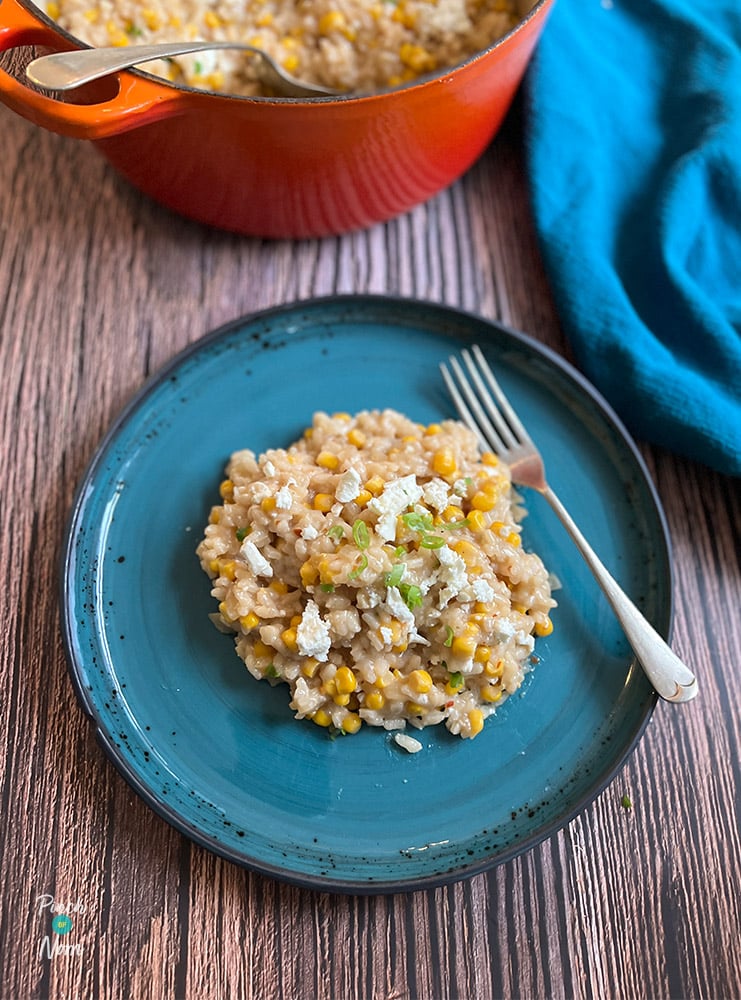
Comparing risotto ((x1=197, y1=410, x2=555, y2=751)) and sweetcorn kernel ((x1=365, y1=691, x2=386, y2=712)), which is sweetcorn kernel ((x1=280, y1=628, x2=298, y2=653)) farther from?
sweetcorn kernel ((x1=365, y1=691, x2=386, y2=712))

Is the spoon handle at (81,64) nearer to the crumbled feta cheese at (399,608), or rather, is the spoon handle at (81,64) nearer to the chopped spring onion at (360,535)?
the chopped spring onion at (360,535)

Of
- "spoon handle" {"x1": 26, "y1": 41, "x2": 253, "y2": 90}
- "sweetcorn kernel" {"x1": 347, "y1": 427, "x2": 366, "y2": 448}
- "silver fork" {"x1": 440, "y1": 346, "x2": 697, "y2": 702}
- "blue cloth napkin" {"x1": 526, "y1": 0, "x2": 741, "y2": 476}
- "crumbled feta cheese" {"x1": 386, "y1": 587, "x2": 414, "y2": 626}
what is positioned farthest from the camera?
"blue cloth napkin" {"x1": 526, "y1": 0, "x2": 741, "y2": 476}

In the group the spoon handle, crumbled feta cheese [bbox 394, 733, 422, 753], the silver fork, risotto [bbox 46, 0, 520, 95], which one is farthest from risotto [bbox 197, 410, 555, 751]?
risotto [bbox 46, 0, 520, 95]

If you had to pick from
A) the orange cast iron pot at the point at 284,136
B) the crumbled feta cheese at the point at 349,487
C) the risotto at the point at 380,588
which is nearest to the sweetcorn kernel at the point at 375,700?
the risotto at the point at 380,588

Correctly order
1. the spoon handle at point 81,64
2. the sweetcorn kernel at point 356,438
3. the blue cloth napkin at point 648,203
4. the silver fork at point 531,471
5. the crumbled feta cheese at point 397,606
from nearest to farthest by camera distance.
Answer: the spoon handle at point 81,64 → the crumbled feta cheese at point 397,606 → the silver fork at point 531,471 → the sweetcorn kernel at point 356,438 → the blue cloth napkin at point 648,203

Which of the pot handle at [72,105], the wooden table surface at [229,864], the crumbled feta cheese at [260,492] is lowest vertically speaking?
the wooden table surface at [229,864]

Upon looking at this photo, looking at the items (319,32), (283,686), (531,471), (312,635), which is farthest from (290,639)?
(319,32)
